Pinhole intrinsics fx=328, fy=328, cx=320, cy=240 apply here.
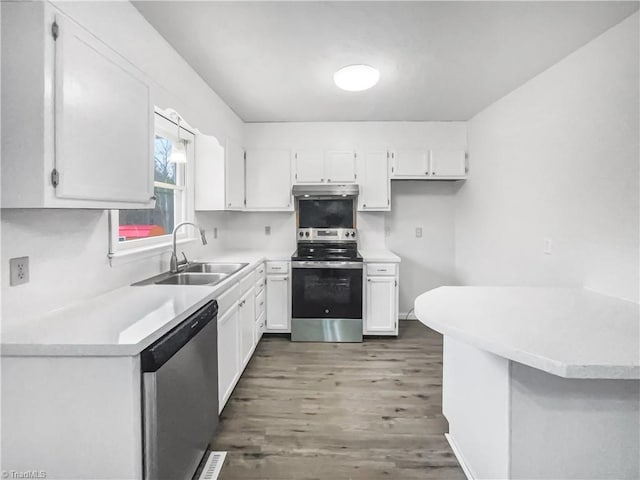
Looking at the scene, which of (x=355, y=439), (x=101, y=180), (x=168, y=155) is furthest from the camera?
(x=168, y=155)

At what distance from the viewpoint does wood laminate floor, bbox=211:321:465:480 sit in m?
1.76

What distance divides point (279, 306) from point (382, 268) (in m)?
1.19

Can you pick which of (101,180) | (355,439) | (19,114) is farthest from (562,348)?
(19,114)

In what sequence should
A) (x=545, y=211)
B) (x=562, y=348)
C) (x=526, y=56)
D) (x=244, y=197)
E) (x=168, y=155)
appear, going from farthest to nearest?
(x=244, y=197) < (x=168, y=155) < (x=545, y=211) < (x=526, y=56) < (x=562, y=348)

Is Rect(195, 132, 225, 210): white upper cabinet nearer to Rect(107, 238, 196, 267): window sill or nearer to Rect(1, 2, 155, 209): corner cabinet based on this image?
Rect(107, 238, 196, 267): window sill

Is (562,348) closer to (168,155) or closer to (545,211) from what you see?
(545,211)

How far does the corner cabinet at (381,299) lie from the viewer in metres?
3.51

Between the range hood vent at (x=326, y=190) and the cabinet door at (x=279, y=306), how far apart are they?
972 mm

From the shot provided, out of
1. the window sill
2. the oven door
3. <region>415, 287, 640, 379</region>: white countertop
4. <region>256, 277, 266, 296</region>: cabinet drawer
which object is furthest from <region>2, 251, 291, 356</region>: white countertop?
the oven door

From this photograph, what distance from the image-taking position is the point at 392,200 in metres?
4.16

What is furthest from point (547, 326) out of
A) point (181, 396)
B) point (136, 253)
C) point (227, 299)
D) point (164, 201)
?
point (164, 201)

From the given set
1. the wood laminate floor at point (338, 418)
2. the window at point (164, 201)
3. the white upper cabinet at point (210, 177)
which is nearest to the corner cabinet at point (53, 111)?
the window at point (164, 201)

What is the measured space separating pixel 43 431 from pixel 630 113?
3.03 meters

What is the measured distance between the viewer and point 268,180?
3.83 metres
